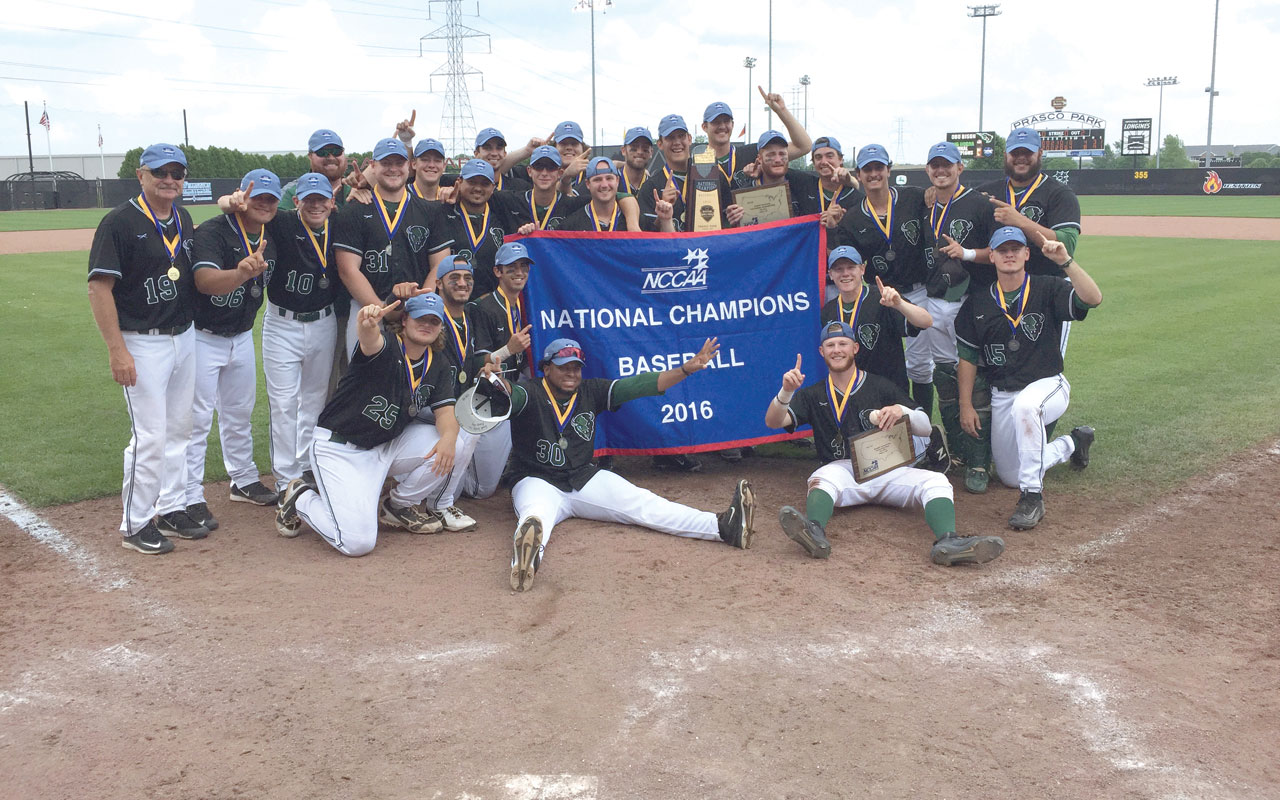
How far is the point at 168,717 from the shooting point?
4.27 metres

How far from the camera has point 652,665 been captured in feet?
15.3

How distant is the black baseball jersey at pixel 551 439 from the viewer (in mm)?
6480

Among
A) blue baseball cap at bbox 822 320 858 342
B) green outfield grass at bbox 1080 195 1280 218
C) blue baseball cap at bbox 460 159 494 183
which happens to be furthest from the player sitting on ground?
green outfield grass at bbox 1080 195 1280 218

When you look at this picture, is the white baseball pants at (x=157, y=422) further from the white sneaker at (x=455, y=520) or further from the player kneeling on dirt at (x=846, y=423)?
the player kneeling on dirt at (x=846, y=423)

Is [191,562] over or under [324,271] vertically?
under

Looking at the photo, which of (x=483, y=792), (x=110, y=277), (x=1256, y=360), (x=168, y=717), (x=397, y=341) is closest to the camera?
(x=483, y=792)

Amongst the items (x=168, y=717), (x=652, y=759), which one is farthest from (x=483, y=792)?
(x=168, y=717)

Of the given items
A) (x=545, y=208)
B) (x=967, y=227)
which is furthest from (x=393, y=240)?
(x=967, y=227)

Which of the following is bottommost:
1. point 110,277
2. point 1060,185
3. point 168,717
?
point 168,717

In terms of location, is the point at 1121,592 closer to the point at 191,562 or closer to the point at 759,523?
the point at 759,523

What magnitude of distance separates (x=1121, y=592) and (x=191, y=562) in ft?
16.6

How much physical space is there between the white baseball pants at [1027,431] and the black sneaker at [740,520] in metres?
1.77

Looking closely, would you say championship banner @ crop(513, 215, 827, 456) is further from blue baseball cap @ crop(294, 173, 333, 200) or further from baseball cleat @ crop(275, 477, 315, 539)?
baseball cleat @ crop(275, 477, 315, 539)

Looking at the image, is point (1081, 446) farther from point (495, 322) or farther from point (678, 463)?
point (495, 322)
